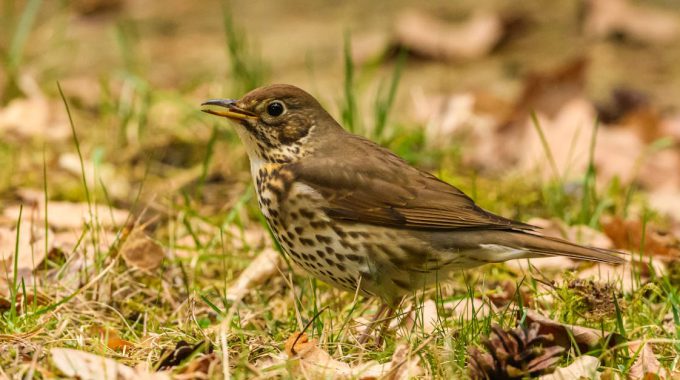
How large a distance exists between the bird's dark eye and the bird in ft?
0.82

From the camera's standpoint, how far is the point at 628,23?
7590 millimetres

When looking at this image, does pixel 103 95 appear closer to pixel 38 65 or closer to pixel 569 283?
pixel 38 65

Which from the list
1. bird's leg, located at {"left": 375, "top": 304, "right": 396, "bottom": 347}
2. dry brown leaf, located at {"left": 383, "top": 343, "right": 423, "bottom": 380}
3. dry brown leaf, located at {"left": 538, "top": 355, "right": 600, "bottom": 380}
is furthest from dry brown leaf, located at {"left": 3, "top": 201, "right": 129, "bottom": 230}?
dry brown leaf, located at {"left": 538, "top": 355, "right": 600, "bottom": 380}

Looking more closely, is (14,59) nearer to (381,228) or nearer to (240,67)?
(240,67)

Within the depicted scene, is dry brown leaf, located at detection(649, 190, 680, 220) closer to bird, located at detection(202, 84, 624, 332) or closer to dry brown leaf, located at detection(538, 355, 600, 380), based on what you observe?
bird, located at detection(202, 84, 624, 332)

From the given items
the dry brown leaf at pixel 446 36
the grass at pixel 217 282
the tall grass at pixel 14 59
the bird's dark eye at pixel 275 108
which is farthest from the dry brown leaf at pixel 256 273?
the dry brown leaf at pixel 446 36

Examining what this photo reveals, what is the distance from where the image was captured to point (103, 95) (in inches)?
233

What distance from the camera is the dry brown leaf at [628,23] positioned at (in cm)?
754

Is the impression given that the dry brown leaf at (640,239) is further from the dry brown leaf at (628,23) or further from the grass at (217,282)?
the dry brown leaf at (628,23)

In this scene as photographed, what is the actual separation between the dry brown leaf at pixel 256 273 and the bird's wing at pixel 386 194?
16.3 inches

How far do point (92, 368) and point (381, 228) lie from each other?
4.16ft

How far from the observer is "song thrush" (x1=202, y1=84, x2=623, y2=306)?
3.68m

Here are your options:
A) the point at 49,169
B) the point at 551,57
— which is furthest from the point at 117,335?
the point at 551,57

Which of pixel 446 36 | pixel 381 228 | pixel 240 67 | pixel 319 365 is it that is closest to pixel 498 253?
pixel 381 228
